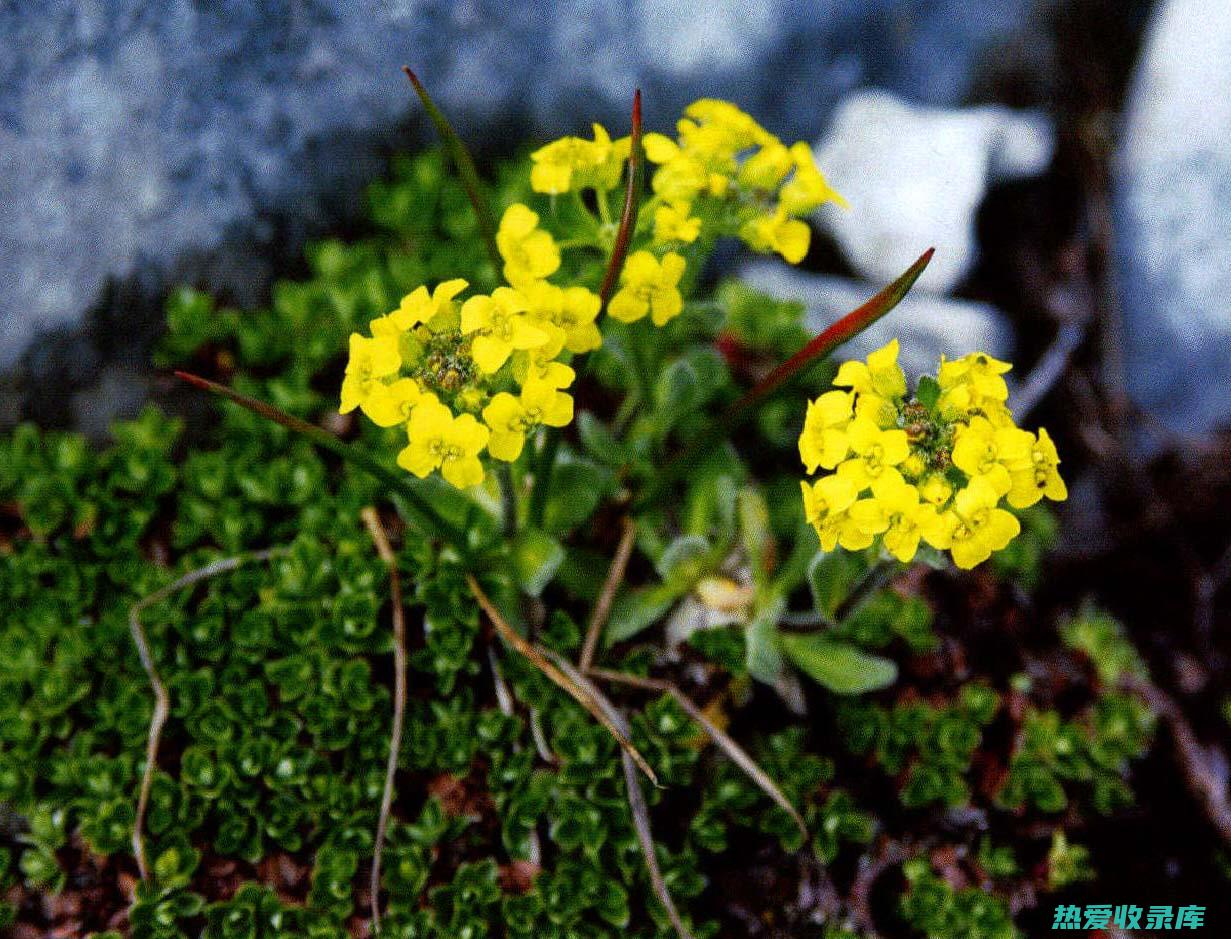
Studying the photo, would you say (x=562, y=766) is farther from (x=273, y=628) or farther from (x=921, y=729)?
(x=921, y=729)

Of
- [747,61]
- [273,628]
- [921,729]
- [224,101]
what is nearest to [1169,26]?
[747,61]

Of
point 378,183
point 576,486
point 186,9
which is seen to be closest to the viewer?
point 576,486

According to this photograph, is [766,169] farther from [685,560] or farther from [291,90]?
[291,90]

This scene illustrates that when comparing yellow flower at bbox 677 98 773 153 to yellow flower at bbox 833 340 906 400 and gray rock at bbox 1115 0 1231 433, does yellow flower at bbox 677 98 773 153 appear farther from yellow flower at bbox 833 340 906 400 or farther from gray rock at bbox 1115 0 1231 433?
gray rock at bbox 1115 0 1231 433

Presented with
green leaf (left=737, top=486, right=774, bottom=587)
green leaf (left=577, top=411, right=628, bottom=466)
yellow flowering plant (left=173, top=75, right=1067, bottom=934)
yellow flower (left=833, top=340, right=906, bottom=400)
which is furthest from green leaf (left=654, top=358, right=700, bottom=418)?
yellow flower (left=833, top=340, right=906, bottom=400)

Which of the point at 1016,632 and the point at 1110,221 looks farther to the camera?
the point at 1110,221

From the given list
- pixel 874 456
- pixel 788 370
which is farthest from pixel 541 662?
pixel 874 456
